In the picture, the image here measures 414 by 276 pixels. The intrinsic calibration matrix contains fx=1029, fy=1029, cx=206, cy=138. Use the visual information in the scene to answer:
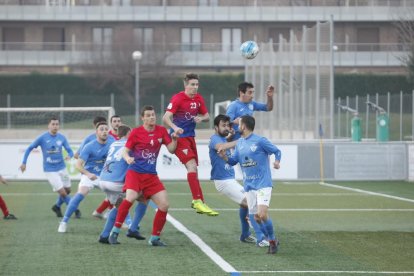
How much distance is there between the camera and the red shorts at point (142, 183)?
47.7ft

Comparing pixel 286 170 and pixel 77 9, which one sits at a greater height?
pixel 77 9

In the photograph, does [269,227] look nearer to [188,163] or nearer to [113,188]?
[188,163]

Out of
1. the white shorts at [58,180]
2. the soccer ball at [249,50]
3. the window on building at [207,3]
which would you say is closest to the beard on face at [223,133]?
the soccer ball at [249,50]

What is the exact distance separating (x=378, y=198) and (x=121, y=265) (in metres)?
12.8

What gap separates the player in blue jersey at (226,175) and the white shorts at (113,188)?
1439mm

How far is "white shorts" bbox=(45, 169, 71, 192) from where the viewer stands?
67.7 feet

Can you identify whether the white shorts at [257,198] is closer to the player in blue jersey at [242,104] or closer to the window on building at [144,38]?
the player in blue jersey at [242,104]

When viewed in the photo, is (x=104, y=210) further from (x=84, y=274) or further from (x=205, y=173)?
(x=205, y=173)

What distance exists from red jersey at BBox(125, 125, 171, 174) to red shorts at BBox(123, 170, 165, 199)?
0.21 ft

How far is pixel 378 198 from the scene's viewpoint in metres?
24.3

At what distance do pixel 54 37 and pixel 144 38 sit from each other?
6.23m

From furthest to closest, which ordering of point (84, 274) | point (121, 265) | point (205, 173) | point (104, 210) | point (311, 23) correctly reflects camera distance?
point (311, 23) → point (205, 173) → point (104, 210) → point (121, 265) → point (84, 274)

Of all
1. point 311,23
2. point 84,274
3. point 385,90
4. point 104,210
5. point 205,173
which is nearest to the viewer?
point 84,274

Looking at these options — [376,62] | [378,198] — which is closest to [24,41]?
[376,62]
